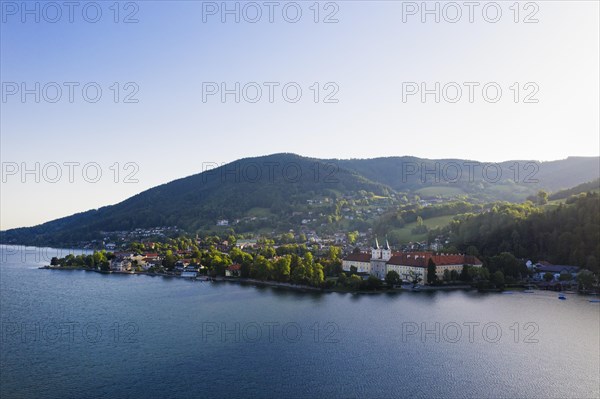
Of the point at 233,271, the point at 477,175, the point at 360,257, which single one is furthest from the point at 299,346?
the point at 477,175

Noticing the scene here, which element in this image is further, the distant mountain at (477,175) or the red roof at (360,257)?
the distant mountain at (477,175)

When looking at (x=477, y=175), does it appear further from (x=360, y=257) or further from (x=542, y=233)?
(x=360, y=257)

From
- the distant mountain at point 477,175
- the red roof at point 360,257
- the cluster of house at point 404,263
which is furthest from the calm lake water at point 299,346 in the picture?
the distant mountain at point 477,175

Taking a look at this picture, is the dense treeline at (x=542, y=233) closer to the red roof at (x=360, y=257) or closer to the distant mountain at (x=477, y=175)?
the red roof at (x=360, y=257)

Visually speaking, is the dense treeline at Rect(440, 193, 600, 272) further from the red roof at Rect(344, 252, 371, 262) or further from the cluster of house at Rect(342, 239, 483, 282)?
the red roof at Rect(344, 252, 371, 262)

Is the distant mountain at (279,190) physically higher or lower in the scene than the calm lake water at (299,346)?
higher

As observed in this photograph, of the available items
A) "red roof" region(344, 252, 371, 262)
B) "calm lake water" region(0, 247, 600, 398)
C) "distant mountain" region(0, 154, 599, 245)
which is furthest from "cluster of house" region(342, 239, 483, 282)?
"distant mountain" region(0, 154, 599, 245)

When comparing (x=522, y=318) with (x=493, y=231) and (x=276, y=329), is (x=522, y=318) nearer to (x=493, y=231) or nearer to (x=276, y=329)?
(x=276, y=329)
